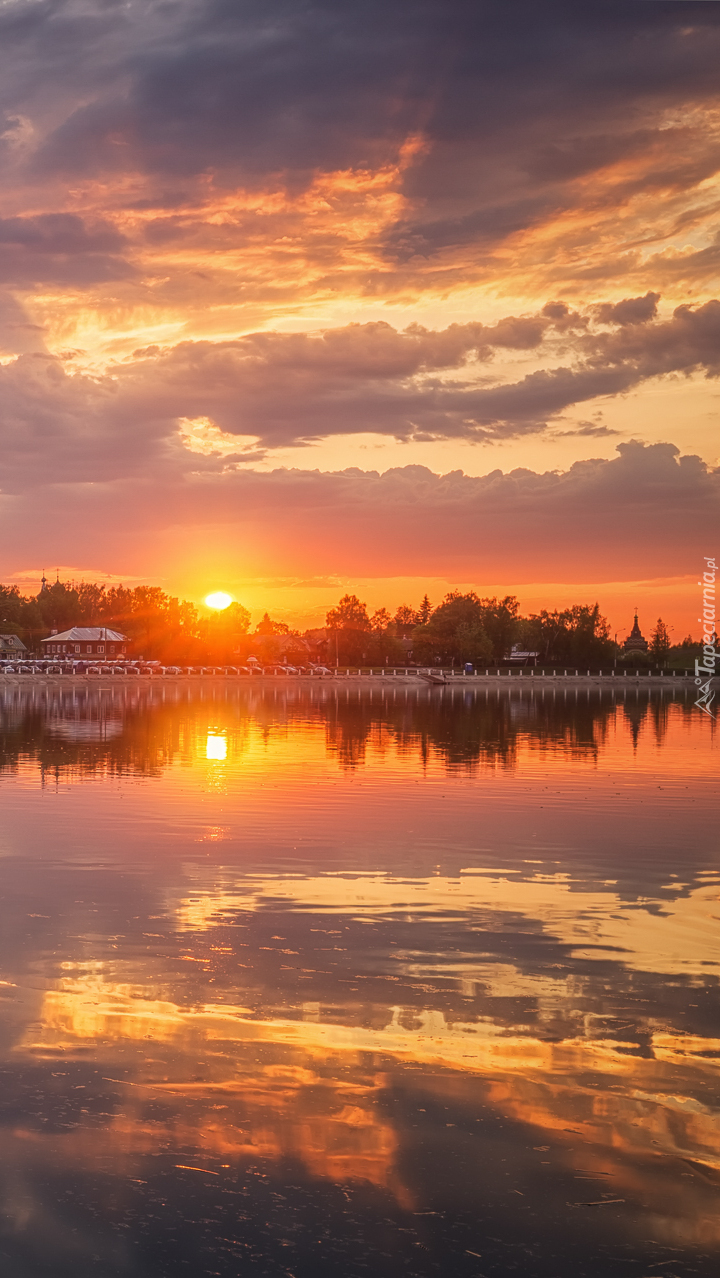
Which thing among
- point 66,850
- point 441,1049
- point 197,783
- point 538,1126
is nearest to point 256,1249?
point 538,1126

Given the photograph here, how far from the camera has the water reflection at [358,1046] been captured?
8570mm

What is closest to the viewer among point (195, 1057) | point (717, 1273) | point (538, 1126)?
point (717, 1273)

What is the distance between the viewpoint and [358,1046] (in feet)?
39.4

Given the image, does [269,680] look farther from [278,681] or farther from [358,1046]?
[358,1046]

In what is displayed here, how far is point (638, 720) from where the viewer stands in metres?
89.5

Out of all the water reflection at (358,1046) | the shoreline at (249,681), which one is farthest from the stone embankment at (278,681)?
the water reflection at (358,1046)

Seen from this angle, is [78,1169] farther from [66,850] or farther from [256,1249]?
[66,850]

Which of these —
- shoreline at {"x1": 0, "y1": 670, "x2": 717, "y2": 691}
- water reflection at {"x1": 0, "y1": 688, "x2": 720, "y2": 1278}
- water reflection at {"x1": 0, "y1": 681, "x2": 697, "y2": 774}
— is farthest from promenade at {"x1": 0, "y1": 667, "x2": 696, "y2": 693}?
water reflection at {"x1": 0, "y1": 688, "x2": 720, "y2": 1278}

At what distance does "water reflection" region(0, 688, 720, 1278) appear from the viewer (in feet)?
28.1

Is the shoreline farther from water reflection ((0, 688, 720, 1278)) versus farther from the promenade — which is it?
water reflection ((0, 688, 720, 1278))

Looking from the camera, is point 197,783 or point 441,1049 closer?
point 441,1049

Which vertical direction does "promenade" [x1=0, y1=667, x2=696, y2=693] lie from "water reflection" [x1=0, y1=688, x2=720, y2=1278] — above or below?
above

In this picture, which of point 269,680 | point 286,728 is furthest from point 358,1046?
point 269,680

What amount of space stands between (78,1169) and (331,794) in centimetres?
2537
